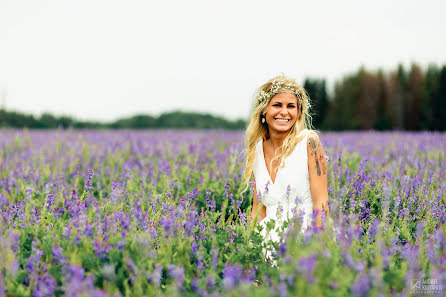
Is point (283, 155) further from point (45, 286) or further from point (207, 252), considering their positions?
point (45, 286)

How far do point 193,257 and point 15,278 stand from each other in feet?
3.07

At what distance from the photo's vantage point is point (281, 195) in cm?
307

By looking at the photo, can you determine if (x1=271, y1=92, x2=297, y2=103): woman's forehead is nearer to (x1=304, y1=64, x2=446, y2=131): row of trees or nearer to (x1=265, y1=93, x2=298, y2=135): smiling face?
(x1=265, y1=93, x2=298, y2=135): smiling face

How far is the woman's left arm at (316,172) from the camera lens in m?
2.87

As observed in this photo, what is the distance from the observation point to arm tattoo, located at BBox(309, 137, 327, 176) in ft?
9.47

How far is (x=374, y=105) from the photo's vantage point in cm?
3459

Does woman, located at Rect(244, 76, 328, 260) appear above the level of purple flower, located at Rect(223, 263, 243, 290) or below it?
above

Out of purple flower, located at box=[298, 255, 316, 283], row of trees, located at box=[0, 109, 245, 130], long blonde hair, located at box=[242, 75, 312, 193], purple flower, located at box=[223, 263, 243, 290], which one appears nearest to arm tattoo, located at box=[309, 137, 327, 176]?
long blonde hair, located at box=[242, 75, 312, 193]

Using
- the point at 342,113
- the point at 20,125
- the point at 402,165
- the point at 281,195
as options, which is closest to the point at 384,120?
the point at 342,113

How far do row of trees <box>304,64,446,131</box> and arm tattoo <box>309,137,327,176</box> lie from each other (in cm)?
2826

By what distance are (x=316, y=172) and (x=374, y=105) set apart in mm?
34374

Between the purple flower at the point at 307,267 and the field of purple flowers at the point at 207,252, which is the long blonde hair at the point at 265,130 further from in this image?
the purple flower at the point at 307,267

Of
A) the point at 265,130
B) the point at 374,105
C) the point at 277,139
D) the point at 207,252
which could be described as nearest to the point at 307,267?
the point at 207,252

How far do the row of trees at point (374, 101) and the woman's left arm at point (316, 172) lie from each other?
28268 millimetres
